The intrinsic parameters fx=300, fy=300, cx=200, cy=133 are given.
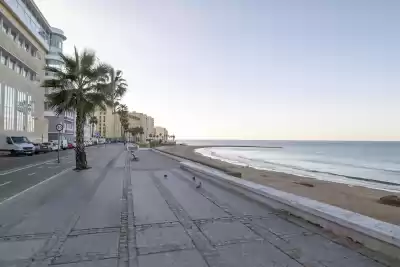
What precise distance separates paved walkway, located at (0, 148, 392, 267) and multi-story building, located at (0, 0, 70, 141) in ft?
104

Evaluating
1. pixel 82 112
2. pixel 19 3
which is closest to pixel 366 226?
pixel 82 112

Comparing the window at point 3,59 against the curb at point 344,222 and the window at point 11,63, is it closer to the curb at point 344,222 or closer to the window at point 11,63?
the window at point 11,63

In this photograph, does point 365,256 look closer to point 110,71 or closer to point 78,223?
point 78,223

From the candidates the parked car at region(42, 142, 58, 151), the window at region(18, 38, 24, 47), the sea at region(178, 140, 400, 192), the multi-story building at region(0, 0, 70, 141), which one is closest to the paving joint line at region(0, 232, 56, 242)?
the sea at region(178, 140, 400, 192)

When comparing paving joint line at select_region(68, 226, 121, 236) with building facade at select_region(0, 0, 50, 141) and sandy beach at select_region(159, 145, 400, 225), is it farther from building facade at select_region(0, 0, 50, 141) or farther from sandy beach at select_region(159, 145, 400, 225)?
building facade at select_region(0, 0, 50, 141)

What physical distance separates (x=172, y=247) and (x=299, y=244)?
6.15 feet

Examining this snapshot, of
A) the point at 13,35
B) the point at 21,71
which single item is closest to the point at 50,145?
the point at 21,71

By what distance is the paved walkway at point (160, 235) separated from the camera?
156 inches

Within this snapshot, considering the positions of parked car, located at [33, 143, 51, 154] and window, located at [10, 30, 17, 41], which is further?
window, located at [10, 30, 17, 41]

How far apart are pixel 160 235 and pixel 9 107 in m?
36.9

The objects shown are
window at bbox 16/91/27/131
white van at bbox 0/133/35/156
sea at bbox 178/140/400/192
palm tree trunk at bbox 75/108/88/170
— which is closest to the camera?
palm tree trunk at bbox 75/108/88/170

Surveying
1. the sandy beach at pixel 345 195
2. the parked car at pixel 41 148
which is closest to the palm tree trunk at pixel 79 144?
the sandy beach at pixel 345 195

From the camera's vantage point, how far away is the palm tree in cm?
1548

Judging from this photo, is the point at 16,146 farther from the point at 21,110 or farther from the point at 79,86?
the point at 79,86
